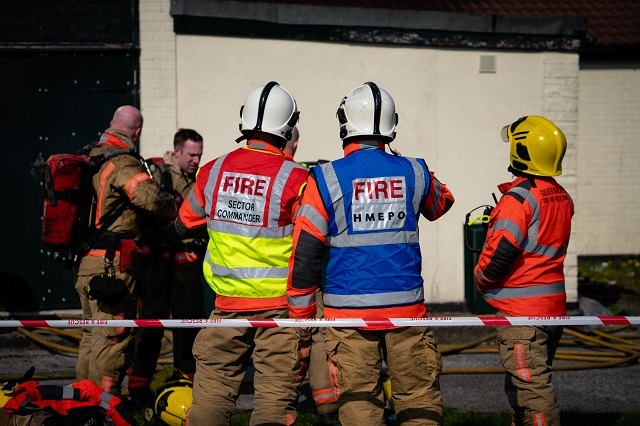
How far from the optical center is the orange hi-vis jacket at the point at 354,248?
494 cm

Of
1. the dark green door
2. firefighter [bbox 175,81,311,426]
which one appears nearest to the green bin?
the dark green door

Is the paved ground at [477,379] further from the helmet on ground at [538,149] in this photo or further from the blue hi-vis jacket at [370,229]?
the blue hi-vis jacket at [370,229]

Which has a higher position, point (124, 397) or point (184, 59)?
point (184, 59)

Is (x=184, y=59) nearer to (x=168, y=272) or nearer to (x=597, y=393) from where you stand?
(x=168, y=272)

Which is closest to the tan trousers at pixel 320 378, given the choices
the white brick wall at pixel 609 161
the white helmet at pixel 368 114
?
the white helmet at pixel 368 114

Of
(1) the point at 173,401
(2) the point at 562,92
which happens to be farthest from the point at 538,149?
(2) the point at 562,92

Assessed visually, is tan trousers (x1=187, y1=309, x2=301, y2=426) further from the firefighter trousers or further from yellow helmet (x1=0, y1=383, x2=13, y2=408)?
the firefighter trousers

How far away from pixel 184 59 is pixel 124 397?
12.6 feet

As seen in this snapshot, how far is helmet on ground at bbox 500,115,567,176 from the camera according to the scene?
5.80m

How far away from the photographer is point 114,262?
6.65m

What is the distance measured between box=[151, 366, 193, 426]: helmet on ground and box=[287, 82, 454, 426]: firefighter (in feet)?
5.48

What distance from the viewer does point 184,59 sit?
967 cm

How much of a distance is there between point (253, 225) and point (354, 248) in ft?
2.26

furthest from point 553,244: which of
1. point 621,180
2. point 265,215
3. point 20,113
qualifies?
point 621,180
